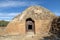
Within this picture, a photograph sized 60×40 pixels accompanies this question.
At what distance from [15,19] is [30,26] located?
2487mm

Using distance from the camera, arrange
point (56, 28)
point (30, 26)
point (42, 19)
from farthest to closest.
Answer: point (30, 26) < point (42, 19) < point (56, 28)

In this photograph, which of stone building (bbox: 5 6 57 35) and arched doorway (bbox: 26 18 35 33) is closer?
stone building (bbox: 5 6 57 35)

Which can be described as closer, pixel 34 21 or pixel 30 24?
pixel 34 21

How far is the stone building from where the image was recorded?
1862 centimetres

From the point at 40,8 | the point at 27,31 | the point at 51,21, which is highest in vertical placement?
the point at 40,8

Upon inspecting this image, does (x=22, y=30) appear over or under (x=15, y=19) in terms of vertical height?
under

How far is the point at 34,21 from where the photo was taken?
743 inches

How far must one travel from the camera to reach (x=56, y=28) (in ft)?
57.6

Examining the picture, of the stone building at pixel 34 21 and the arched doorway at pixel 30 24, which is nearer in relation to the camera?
the stone building at pixel 34 21

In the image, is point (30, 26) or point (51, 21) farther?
point (30, 26)

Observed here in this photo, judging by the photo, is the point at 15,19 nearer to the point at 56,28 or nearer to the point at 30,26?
the point at 30,26

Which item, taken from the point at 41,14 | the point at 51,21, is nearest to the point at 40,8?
the point at 41,14

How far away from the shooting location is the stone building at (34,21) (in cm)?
1862

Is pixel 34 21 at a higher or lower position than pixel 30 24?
higher
